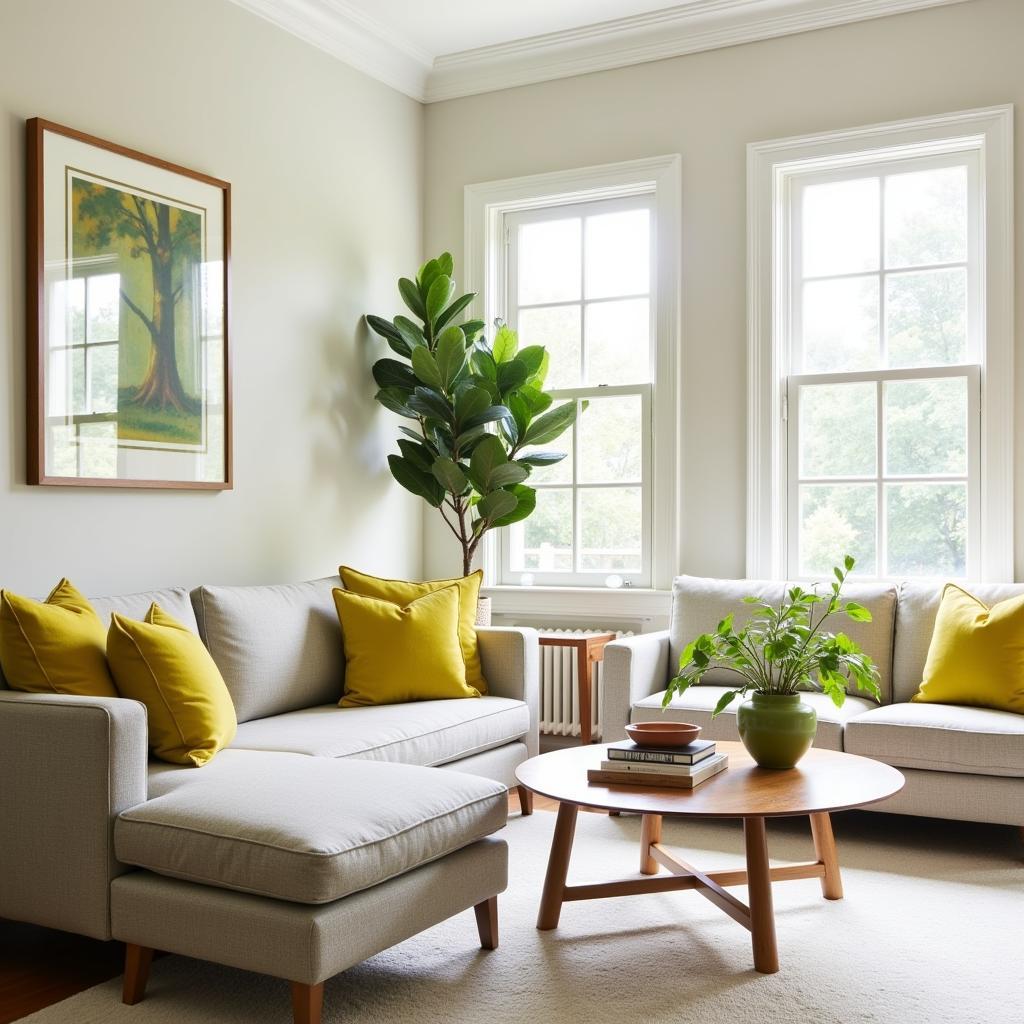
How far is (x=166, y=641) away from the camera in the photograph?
3.01 meters

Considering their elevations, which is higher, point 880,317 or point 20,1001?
point 880,317

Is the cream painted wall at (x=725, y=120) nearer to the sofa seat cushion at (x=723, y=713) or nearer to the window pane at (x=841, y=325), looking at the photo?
the window pane at (x=841, y=325)

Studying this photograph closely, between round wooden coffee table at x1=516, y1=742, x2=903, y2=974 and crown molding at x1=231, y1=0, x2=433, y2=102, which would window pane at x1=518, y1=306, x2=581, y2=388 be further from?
round wooden coffee table at x1=516, y1=742, x2=903, y2=974

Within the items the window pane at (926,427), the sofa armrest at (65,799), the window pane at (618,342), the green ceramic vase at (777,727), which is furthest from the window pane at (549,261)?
the sofa armrest at (65,799)

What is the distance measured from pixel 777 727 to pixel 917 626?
1439mm

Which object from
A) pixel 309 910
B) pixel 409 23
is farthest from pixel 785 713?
pixel 409 23

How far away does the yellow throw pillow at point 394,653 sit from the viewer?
13.0ft

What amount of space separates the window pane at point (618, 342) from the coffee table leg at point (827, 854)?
2453 mm

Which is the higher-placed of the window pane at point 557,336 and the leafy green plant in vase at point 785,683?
the window pane at point 557,336

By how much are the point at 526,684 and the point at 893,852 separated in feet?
4.53

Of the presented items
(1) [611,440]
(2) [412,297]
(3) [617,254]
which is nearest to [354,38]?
(2) [412,297]

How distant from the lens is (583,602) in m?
5.09

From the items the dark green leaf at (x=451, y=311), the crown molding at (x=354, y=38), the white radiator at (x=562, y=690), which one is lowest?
the white radiator at (x=562, y=690)

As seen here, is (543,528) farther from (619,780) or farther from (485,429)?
(619,780)
